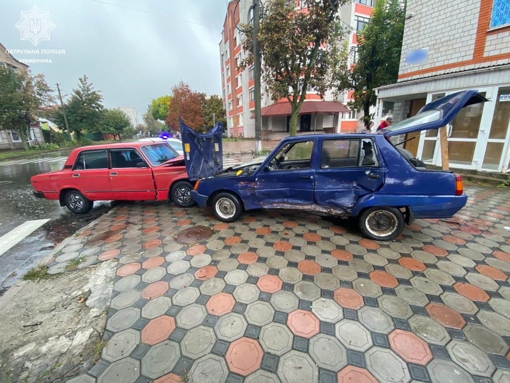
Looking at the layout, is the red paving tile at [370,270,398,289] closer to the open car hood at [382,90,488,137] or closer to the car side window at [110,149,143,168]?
the open car hood at [382,90,488,137]

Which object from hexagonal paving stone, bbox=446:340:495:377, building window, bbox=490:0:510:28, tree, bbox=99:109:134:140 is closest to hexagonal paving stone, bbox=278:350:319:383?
hexagonal paving stone, bbox=446:340:495:377

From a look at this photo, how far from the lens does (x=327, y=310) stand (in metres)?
2.22

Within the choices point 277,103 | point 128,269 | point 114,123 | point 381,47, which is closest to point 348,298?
point 128,269

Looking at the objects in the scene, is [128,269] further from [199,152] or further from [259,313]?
[199,152]

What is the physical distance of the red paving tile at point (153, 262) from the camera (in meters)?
3.08

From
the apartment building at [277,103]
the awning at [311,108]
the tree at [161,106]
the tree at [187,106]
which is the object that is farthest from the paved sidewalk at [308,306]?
the tree at [161,106]

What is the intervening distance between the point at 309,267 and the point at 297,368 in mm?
1314

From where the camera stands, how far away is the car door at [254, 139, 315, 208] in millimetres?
3701

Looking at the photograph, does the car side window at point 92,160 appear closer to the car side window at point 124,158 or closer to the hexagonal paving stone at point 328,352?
the car side window at point 124,158

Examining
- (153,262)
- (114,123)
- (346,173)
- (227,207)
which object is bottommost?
A: (153,262)

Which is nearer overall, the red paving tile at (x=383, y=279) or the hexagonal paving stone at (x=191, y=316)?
the hexagonal paving stone at (x=191, y=316)

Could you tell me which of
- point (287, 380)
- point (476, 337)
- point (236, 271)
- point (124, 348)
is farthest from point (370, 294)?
point (124, 348)

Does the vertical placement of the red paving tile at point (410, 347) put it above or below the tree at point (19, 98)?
below

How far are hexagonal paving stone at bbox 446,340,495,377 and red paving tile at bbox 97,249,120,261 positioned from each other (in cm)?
411
